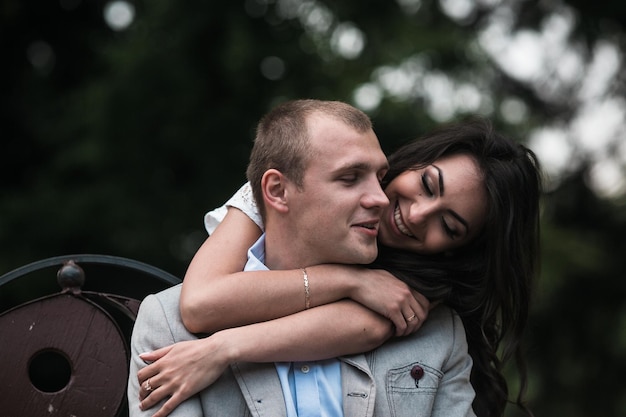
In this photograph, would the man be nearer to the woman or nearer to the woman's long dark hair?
the woman

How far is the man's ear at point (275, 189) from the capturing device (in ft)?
8.86

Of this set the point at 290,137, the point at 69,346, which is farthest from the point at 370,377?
the point at 69,346

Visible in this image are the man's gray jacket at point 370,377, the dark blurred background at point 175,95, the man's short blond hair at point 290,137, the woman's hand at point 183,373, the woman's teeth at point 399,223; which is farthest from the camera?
the dark blurred background at point 175,95

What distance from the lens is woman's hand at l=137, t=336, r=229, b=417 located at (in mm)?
2469

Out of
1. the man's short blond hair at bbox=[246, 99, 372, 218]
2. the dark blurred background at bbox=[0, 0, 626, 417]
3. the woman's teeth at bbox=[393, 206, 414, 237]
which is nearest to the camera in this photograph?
the man's short blond hair at bbox=[246, 99, 372, 218]

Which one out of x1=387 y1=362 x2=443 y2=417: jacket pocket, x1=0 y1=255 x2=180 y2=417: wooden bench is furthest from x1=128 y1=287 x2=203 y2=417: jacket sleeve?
x1=387 y1=362 x2=443 y2=417: jacket pocket

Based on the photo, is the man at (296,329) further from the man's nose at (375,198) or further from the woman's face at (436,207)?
the woman's face at (436,207)

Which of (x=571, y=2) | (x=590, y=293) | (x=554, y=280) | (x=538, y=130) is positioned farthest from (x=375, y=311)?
(x=590, y=293)

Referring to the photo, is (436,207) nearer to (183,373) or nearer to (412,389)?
(412,389)

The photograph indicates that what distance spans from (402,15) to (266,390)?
547 centimetres

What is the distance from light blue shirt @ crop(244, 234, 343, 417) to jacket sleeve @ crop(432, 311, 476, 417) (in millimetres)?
327

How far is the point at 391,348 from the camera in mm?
2791

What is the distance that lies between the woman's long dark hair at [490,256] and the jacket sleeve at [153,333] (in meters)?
0.66

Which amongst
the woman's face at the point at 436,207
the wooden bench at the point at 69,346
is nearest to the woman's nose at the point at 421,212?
the woman's face at the point at 436,207
